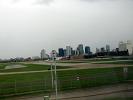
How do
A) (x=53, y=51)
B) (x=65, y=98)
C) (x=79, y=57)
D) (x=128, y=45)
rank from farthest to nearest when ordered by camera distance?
(x=79, y=57) < (x=65, y=98) < (x=128, y=45) < (x=53, y=51)

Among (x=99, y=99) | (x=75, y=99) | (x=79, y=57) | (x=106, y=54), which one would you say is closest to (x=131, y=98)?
(x=99, y=99)

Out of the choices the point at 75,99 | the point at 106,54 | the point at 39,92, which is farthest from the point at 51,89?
the point at 106,54

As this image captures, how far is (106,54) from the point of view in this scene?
113250mm

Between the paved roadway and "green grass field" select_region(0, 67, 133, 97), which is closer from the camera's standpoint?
the paved roadway

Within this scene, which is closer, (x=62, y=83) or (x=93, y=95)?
(x=93, y=95)

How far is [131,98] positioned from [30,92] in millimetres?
9835

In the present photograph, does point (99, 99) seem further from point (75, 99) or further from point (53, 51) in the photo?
point (53, 51)

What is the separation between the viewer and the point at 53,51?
1558cm

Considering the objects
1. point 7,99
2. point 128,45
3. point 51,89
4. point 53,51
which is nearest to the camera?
point 53,51

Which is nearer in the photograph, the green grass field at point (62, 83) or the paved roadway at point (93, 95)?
the paved roadway at point (93, 95)

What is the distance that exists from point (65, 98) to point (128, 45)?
579 cm

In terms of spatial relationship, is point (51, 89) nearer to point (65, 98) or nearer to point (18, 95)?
point (18, 95)

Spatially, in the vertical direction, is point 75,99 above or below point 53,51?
below

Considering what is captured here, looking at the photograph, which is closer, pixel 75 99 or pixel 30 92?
pixel 75 99
